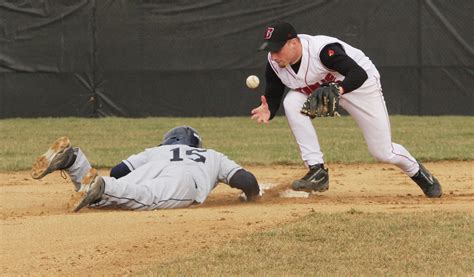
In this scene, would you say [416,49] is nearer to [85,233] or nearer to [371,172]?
[371,172]

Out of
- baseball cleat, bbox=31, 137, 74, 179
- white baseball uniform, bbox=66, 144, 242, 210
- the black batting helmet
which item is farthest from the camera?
the black batting helmet

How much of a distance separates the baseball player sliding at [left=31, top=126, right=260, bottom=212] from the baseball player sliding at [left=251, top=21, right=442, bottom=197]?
1.95 feet

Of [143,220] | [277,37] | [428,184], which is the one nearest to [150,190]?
[143,220]

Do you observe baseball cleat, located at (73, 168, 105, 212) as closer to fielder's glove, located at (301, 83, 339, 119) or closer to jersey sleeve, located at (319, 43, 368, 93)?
fielder's glove, located at (301, 83, 339, 119)

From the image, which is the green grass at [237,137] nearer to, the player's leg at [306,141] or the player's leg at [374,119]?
the player's leg at [306,141]

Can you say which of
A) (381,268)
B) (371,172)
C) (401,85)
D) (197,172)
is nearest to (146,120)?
(401,85)

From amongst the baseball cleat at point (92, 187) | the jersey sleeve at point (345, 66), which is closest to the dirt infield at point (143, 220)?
the baseball cleat at point (92, 187)

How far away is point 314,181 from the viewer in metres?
7.44

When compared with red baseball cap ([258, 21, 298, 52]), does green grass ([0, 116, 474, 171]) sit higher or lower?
lower

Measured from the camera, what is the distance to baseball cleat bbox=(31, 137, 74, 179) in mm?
6777

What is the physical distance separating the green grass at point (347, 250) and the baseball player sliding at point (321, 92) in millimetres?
1248

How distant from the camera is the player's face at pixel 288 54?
7.09 m

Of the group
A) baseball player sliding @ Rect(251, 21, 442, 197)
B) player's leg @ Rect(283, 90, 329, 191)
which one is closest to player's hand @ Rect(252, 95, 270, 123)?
baseball player sliding @ Rect(251, 21, 442, 197)

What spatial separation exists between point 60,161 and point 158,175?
681 millimetres
